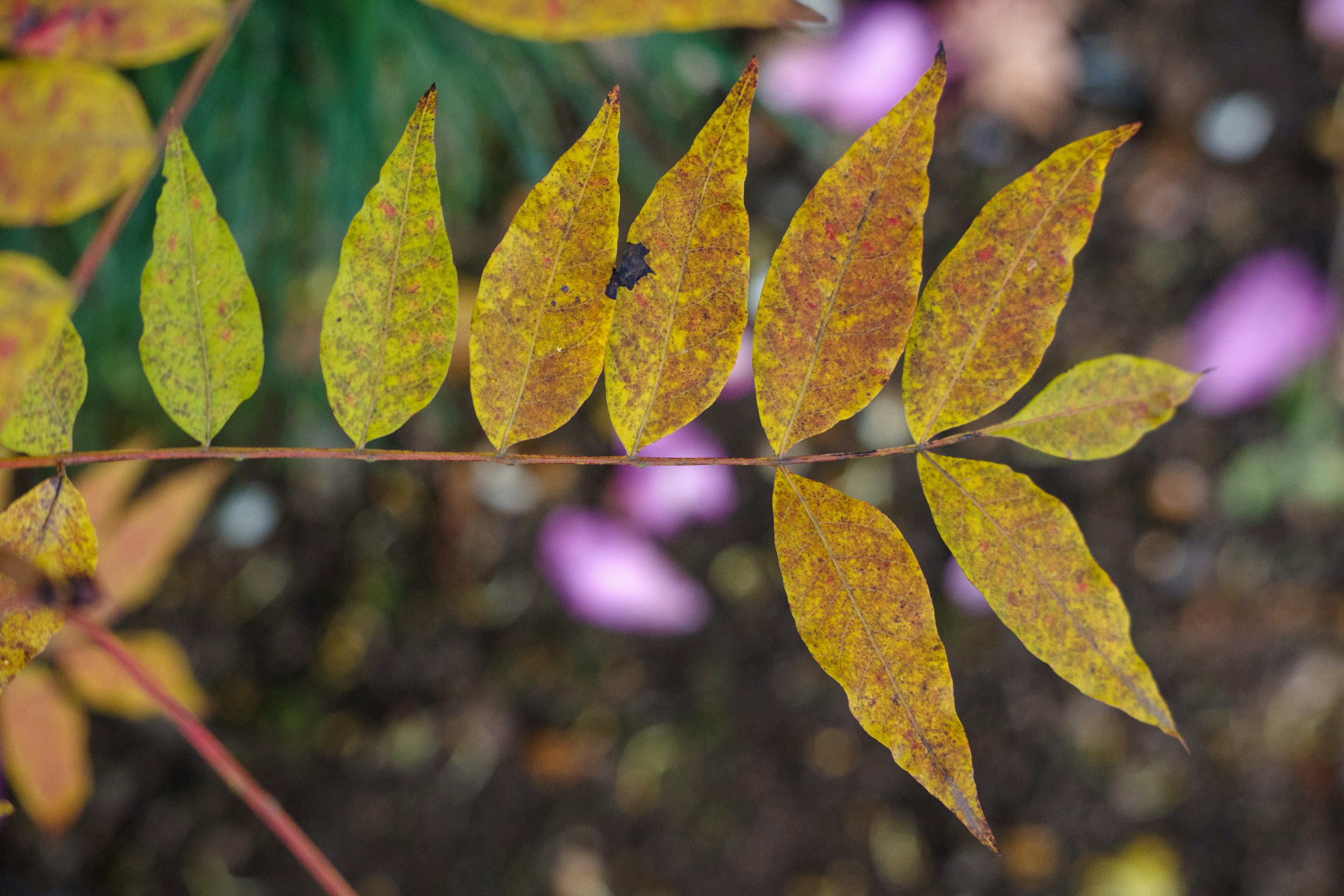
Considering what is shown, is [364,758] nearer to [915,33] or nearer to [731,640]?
[731,640]

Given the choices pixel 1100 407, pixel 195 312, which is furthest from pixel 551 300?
pixel 1100 407

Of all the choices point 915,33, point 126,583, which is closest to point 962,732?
point 126,583

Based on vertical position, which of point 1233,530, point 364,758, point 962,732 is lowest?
point 364,758

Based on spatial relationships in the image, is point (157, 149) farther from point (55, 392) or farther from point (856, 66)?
point (856, 66)

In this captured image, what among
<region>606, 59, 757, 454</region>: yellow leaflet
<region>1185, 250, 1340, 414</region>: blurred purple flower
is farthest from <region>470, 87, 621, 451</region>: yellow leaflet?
<region>1185, 250, 1340, 414</region>: blurred purple flower

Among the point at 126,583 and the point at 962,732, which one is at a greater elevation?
the point at 962,732

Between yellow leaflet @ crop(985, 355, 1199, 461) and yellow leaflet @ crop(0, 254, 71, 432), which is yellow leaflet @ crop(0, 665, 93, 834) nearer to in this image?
yellow leaflet @ crop(0, 254, 71, 432)
